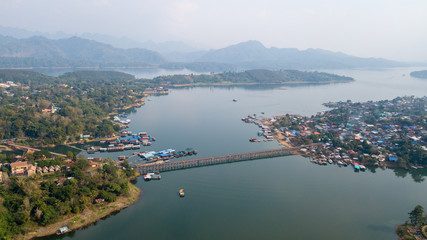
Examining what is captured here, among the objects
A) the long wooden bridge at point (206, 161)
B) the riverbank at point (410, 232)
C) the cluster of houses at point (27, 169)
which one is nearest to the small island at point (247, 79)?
the long wooden bridge at point (206, 161)

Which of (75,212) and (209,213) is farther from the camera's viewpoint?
(209,213)

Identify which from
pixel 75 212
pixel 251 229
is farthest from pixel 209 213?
pixel 75 212

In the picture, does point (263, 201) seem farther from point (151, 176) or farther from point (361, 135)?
point (361, 135)

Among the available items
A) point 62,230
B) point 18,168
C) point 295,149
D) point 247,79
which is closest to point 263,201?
point 295,149

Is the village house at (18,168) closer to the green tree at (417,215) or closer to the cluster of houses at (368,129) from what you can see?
the cluster of houses at (368,129)

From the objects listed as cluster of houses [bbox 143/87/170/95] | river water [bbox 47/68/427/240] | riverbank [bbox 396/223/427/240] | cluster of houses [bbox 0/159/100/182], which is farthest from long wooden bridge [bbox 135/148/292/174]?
cluster of houses [bbox 143/87/170/95]

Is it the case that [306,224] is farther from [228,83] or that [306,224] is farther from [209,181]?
[228,83]
